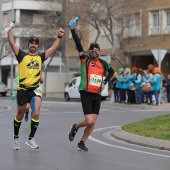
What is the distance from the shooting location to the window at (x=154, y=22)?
136 feet

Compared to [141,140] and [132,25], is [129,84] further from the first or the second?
[141,140]

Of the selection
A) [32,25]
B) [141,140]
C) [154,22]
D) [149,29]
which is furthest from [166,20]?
[141,140]

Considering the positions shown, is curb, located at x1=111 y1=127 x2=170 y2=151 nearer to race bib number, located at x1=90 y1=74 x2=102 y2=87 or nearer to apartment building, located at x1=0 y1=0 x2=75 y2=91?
race bib number, located at x1=90 y1=74 x2=102 y2=87

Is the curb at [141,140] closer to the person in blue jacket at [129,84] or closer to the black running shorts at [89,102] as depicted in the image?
the black running shorts at [89,102]

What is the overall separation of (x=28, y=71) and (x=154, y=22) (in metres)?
31.8

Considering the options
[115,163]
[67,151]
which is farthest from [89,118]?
[115,163]

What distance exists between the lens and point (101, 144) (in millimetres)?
12516

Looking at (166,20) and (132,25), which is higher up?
(166,20)

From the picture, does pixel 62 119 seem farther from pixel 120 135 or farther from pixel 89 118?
pixel 89 118

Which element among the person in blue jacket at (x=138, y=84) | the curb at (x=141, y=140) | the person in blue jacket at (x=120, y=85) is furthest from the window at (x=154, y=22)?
the curb at (x=141, y=140)

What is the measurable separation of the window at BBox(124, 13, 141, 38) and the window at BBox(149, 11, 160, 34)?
90 cm

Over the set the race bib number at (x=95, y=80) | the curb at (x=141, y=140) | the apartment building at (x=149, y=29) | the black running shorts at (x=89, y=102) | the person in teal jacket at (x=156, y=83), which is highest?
the apartment building at (x=149, y=29)

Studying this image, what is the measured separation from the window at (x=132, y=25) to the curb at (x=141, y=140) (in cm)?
2721

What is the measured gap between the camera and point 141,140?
12.9 metres
